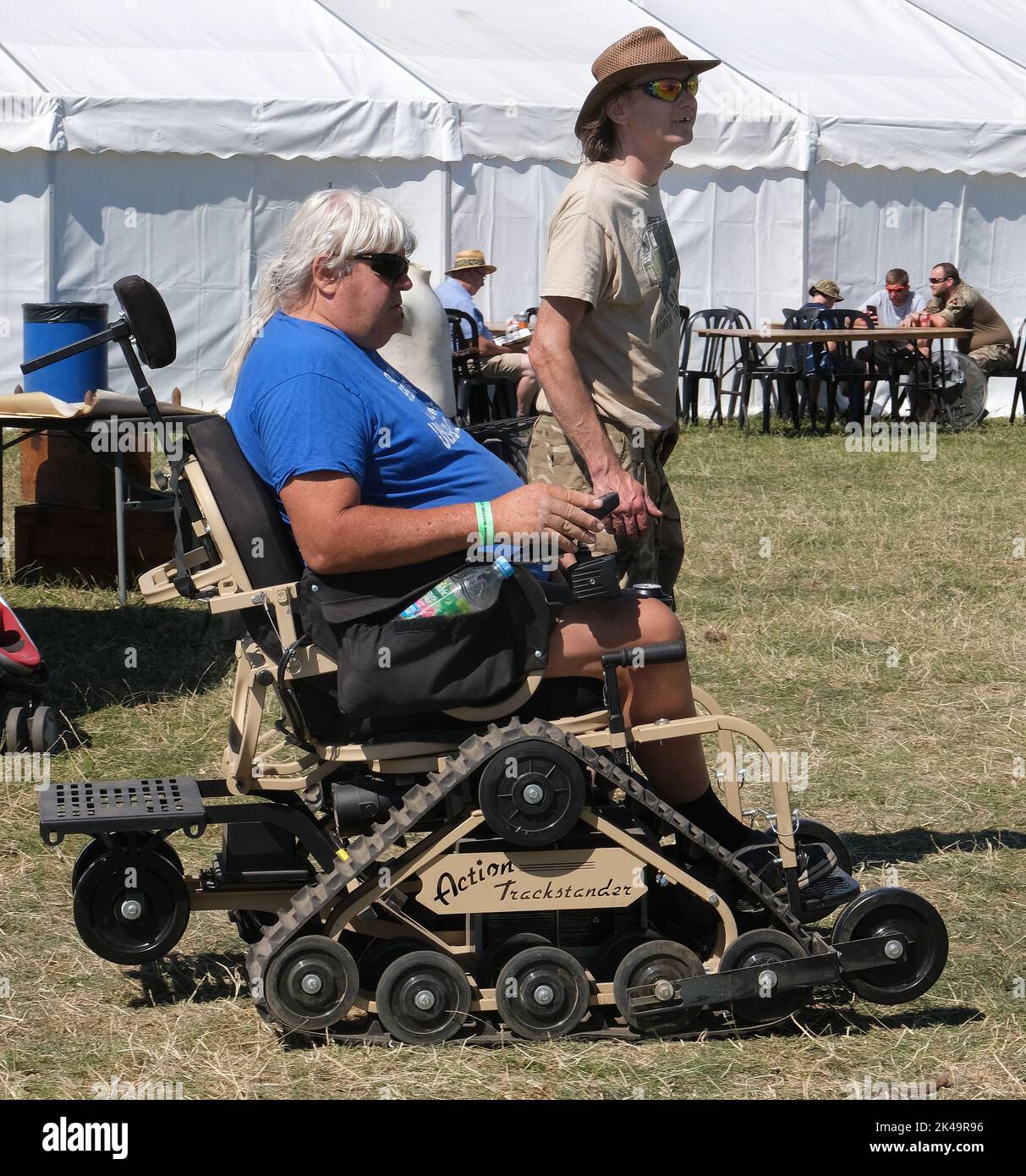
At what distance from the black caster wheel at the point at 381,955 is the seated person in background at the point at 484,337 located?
327 inches

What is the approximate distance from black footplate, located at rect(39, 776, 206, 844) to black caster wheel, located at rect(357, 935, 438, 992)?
0.41 metres

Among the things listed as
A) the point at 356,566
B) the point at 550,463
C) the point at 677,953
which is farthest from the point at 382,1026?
the point at 550,463

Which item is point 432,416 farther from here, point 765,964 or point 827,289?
point 827,289

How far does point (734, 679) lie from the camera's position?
602cm

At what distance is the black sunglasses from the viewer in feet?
10.1

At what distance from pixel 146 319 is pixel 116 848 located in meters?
1.00

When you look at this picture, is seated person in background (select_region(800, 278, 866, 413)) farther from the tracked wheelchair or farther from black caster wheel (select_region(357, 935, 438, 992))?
black caster wheel (select_region(357, 935, 438, 992))

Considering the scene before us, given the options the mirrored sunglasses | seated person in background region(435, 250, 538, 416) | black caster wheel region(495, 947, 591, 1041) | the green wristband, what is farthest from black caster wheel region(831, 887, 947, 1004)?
seated person in background region(435, 250, 538, 416)

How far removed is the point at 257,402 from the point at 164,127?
36.0 ft

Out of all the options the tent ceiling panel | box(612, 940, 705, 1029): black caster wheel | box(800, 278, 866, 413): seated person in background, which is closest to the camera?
box(612, 940, 705, 1029): black caster wheel

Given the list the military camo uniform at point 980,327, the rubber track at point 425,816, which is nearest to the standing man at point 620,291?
the rubber track at point 425,816

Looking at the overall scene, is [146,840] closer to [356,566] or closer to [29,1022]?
[29,1022]

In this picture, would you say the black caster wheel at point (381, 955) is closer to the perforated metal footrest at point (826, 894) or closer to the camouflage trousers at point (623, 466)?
the perforated metal footrest at point (826, 894)
